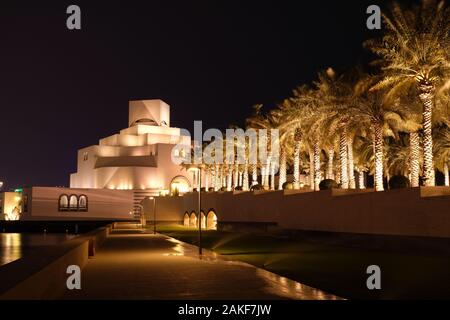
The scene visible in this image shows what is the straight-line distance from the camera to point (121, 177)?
92312 mm

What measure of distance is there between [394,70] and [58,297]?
62.8 ft

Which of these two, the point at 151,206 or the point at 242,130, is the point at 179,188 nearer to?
the point at 151,206

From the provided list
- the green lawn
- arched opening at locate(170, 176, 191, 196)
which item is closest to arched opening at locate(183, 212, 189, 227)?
arched opening at locate(170, 176, 191, 196)

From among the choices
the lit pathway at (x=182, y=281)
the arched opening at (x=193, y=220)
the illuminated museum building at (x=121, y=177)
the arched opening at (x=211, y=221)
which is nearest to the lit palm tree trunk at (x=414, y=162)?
the lit pathway at (x=182, y=281)

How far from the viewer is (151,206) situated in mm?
82812

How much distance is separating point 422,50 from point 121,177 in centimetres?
7341

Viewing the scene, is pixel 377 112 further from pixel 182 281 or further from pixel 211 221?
pixel 211 221

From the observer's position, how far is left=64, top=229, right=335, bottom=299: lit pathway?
11.5 metres

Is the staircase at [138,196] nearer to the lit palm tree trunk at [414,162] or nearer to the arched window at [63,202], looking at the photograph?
the arched window at [63,202]

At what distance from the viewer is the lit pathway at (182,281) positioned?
11539mm

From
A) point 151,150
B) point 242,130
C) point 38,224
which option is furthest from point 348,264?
point 151,150

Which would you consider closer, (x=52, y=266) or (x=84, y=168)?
(x=52, y=266)

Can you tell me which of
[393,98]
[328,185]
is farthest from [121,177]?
[393,98]

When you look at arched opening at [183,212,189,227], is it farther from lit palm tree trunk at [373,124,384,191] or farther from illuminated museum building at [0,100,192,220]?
lit palm tree trunk at [373,124,384,191]
